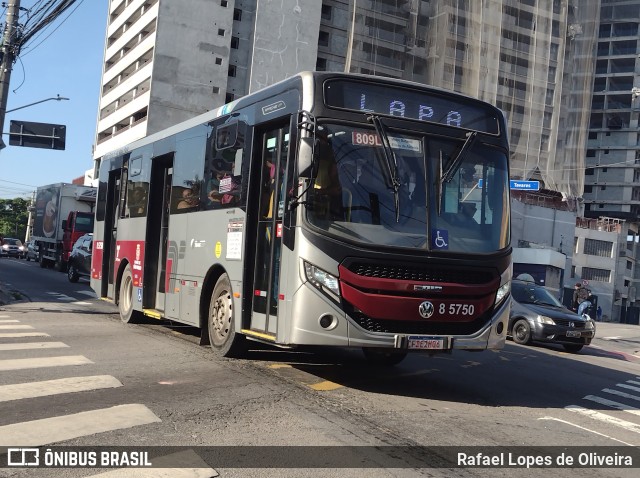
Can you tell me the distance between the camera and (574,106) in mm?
56969

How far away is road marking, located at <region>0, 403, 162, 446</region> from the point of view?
5590 mm

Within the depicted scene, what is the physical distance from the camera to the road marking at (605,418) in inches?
306

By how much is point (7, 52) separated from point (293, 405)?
15.8 meters

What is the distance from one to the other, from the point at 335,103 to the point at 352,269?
6.17ft

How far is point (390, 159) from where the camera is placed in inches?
304

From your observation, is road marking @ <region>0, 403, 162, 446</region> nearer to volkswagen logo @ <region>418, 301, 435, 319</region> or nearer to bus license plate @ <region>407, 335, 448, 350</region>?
bus license plate @ <region>407, 335, 448, 350</region>

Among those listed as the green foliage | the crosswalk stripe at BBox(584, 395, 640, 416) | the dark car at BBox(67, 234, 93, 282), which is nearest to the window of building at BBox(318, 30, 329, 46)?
the dark car at BBox(67, 234, 93, 282)

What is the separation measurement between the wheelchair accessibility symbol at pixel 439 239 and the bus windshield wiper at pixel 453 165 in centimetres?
24

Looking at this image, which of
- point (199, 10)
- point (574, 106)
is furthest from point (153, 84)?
point (574, 106)

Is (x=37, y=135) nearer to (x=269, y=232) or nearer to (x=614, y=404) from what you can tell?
(x=269, y=232)

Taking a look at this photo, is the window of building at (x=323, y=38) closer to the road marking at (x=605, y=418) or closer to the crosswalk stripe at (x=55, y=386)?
the road marking at (x=605, y=418)

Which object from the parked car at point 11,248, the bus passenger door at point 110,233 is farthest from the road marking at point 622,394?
the parked car at point 11,248

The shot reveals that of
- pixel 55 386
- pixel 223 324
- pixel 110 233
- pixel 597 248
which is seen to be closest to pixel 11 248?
pixel 110 233

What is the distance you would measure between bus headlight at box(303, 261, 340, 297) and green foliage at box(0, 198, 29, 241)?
103m
